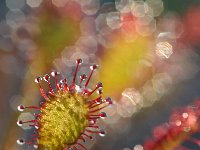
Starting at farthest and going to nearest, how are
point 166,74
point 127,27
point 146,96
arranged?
point 166,74, point 146,96, point 127,27

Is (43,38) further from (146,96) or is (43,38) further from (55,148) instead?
(146,96)

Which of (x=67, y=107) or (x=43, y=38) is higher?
(x=43, y=38)

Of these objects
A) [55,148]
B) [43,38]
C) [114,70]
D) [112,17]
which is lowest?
[55,148]

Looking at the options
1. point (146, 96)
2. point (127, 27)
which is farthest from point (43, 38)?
point (146, 96)

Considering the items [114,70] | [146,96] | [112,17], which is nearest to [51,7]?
[114,70]

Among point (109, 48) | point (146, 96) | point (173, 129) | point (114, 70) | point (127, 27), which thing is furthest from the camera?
point (146, 96)

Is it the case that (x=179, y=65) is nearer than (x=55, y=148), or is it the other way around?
(x=55, y=148)
